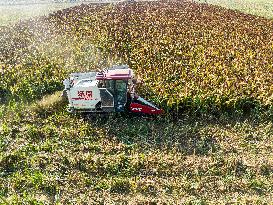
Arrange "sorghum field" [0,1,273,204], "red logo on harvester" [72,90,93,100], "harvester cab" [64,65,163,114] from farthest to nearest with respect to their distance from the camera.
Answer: "red logo on harvester" [72,90,93,100] < "harvester cab" [64,65,163,114] < "sorghum field" [0,1,273,204]

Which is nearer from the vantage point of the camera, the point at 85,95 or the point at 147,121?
the point at 85,95

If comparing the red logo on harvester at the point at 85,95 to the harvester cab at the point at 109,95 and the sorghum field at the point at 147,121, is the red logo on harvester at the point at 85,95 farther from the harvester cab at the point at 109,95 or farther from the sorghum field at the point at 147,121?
the sorghum field at the point at 147,121

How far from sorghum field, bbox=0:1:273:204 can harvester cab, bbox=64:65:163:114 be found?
0.59 meters

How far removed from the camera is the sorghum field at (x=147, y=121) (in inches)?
551

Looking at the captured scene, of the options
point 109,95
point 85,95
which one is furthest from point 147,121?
point 85,95

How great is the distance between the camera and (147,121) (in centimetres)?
1736

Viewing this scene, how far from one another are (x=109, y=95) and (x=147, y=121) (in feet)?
6.66

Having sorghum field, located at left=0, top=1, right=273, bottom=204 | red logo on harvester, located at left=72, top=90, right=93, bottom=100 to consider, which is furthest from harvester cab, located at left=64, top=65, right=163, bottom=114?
sorghum field, located at left=0, top=1, right=273, bottom=204

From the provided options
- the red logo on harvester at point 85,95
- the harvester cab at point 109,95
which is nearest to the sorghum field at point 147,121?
the harvester cab at point 109,95

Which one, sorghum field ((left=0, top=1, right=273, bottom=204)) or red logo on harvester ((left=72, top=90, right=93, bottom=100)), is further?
red logo on harvester ((left=72, top=90, right=93, bottom=100))

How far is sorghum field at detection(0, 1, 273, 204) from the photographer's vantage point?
13984 millimetres

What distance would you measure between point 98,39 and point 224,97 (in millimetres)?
9911

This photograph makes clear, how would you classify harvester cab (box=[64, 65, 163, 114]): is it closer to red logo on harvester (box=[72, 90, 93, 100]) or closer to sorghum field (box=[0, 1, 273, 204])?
red logo on harvester (box=[72, 90, 93, 100])

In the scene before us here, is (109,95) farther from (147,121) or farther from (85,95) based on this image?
(147,121)
